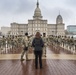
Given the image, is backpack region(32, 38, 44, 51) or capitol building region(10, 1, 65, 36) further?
capitol building region(10, 1, 65, 36)

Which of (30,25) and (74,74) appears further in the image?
(30,25)

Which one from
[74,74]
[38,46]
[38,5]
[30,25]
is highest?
[38,5]

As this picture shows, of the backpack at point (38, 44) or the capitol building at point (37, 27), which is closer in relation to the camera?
the backpack at point (38, 44)

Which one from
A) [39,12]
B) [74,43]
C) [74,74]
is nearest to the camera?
[74,74]

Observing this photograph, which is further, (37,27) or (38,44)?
(37,27)

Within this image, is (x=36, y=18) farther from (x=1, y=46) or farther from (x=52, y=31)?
(x=1, y=46)

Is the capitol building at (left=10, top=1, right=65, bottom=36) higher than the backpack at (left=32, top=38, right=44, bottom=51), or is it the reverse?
the capitol building at (left=10, top=1, right=65, bottom=36)

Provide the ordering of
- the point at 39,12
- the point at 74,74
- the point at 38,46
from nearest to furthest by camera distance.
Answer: the point at 74,74, the point at 38,46, the point at 39,12

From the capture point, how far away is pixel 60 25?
185 meters

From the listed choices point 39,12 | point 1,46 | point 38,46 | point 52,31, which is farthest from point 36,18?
point 38,46

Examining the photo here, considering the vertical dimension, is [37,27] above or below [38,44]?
above

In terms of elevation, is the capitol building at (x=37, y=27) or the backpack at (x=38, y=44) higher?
the capitol building at (x=37, y=27)

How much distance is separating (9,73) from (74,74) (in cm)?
263

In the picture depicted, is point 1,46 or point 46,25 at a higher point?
point 46,25
